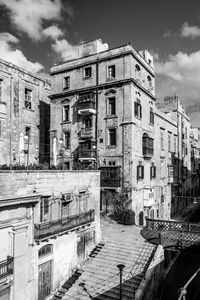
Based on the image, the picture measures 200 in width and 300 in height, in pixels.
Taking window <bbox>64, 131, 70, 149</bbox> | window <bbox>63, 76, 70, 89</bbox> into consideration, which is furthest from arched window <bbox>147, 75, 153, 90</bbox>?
window <bbox>64, 131, 70, 149</bbox>

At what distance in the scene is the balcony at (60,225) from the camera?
15.4m

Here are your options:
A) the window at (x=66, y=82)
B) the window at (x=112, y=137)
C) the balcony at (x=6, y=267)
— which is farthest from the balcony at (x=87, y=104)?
the balcony at (x=6, y=267)

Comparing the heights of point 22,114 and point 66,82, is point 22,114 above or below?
below

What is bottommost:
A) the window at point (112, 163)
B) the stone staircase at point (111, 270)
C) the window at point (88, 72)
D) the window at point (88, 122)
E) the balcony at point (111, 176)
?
the stone staircase at point (111, 270)

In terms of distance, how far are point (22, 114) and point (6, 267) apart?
17660mm

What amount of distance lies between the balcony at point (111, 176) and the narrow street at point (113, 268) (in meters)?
5.34

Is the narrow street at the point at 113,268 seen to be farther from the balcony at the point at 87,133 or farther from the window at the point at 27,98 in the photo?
the window at the point at 27,98

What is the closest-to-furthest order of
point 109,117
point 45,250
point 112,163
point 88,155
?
1. point 45,250
2. point 112,163
3. point 109,117
4. point 88,155

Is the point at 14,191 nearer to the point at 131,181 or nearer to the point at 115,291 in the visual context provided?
the point at 115,291

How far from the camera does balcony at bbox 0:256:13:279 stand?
13420mm

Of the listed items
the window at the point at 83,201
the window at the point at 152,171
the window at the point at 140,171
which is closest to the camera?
the window at the point at 83,201

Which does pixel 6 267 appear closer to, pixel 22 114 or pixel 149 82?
pixel 22 114

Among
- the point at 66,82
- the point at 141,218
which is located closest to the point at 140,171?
the point at 141,218

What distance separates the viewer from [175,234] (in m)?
19.0
